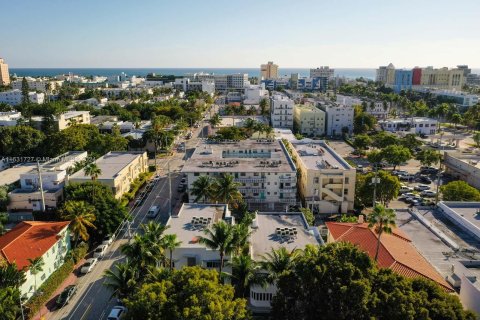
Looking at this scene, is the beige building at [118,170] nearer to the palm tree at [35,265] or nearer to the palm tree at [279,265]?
the palm tree at [35,265]

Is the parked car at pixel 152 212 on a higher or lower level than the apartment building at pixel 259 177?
lower

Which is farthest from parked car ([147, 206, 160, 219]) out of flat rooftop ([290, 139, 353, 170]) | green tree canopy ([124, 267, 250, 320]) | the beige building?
green tree canopy ([124, 267, 250, 320])

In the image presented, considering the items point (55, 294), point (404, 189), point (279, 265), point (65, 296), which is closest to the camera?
point (279, 265)

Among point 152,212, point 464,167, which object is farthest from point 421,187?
point 152,212

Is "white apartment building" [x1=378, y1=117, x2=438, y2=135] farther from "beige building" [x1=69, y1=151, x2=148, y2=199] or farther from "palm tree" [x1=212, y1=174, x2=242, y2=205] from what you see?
"palm tree" [x1=212, y1=174, x2=242, y2=205]

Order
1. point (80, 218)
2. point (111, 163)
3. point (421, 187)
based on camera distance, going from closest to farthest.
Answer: point (80, 218)
point (111, 163)
point (421, 187)

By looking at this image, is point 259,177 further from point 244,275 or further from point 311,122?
point 311,122

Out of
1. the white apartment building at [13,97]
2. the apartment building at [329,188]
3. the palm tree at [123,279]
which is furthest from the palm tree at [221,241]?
the white apartment building at [13,97]

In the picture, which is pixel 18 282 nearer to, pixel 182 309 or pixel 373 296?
pixel 182 309
